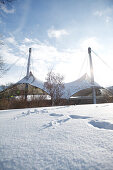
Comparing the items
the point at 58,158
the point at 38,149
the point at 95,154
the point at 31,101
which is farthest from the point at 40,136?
the point at 31,101

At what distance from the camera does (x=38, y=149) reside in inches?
25.4

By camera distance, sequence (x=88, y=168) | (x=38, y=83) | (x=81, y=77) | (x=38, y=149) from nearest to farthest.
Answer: (x=88, y=168)
(x=38, y=149)
(x=38, y=83)
(x=81, y=77)

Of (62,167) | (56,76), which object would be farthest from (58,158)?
(56,76)

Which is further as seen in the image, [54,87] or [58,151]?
[54,87]

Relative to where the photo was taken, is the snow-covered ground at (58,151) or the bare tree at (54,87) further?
the bare tree at (54,87)

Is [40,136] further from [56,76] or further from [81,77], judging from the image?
[81,77]

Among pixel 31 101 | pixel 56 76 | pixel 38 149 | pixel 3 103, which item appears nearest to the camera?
pixel 38 149

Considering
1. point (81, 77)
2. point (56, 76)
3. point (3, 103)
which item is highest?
point (81, 77)

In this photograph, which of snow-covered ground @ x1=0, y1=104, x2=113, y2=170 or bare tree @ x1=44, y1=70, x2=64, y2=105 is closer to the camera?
snow-covered ground @ x1=0, y1=104, x2=113, y2=170

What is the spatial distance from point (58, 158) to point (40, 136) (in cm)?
33

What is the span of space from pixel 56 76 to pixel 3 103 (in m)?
4.19

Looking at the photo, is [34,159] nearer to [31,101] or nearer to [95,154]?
[95,154]

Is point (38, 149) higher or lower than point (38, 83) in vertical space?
lower

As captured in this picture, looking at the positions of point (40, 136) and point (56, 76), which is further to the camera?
point (56, 76)
